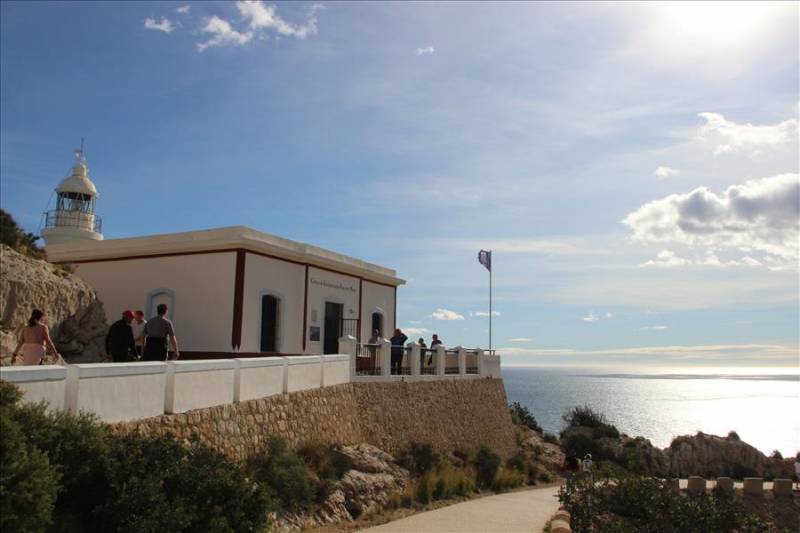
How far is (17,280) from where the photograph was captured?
13.5 meters

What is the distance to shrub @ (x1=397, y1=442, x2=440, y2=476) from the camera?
1878 cm

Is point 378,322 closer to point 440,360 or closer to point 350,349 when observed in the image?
point 440,360

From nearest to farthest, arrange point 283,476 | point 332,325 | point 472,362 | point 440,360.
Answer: point 283,476, point 332,325, point 440,360, point 472,362

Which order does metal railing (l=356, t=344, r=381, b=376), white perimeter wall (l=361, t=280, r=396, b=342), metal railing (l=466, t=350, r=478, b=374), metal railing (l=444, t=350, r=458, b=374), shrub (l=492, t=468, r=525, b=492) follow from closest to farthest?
1. metal railing (l=356, t=344, r=381, b=376)
2. shrub (l=492, t=468, r=525, b=492)
3. white perimeter wall (l=361, t=280, r=396, b=342)
4. metal railing (l=444, t=350, r=458, b=374)
5. metal railing (l=466, t=350, r=478, b=374)

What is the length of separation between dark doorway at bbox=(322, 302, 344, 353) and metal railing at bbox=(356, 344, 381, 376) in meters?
2.52

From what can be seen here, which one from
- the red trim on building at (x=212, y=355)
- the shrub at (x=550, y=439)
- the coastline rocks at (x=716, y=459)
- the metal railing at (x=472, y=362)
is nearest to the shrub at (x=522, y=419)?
the shrub at (x=550, y=439)

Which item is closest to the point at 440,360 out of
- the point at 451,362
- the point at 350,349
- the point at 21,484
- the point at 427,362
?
the point at 427,362

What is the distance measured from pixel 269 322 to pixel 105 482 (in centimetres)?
1317

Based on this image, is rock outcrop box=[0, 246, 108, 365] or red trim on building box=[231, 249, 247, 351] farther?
red trim on building box=[231, 249, 247, 351]

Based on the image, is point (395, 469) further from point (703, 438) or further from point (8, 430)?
point (703, 438)

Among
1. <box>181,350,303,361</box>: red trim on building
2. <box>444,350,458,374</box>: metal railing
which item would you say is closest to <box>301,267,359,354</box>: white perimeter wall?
<box>181,350,303,361</box>: red trim on building

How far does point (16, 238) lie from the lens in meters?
14.7

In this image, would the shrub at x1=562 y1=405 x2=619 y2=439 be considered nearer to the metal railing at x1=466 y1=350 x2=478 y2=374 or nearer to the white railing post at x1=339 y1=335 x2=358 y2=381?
the metal railing at x1=466 y1=350 x2=478 y2=374

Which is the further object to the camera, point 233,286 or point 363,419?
point 233,286
